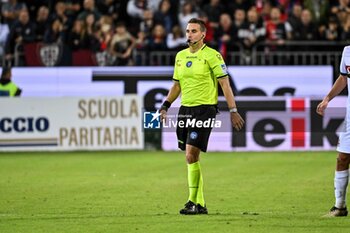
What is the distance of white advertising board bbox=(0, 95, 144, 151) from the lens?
2264cm

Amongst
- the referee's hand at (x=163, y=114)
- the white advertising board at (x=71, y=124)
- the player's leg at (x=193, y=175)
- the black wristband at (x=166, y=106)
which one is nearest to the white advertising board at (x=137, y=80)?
the white advertising board at (x=71, y=124)

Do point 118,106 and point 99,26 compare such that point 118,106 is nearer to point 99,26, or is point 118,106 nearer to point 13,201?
point 99,26

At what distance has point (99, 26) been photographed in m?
25.2

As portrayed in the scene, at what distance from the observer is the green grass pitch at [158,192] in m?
10.6

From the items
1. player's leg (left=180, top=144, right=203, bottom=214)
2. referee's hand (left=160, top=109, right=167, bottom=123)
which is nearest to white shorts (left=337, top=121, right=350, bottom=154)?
player's leg (left=180, top=144, right=203, bottom=214)

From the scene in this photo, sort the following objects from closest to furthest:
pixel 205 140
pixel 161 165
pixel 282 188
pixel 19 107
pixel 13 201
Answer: pixel 205 140 < pixel 13 201 < pixel 282 188 < pixel 161 165 < pixel 19 107

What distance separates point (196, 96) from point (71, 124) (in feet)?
37.6

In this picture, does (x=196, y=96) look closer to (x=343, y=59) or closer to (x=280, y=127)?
(x=343, y=59)

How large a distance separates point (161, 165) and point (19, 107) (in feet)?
16.3

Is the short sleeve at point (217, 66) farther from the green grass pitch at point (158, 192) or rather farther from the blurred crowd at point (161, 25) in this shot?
the blurred crowd at point (161, 25)

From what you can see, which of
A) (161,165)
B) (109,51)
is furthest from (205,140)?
(109,51)

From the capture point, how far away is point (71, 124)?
898 inches

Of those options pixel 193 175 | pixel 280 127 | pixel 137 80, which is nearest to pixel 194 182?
pixel 193 175

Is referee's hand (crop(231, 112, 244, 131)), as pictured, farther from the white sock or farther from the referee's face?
the white sock
